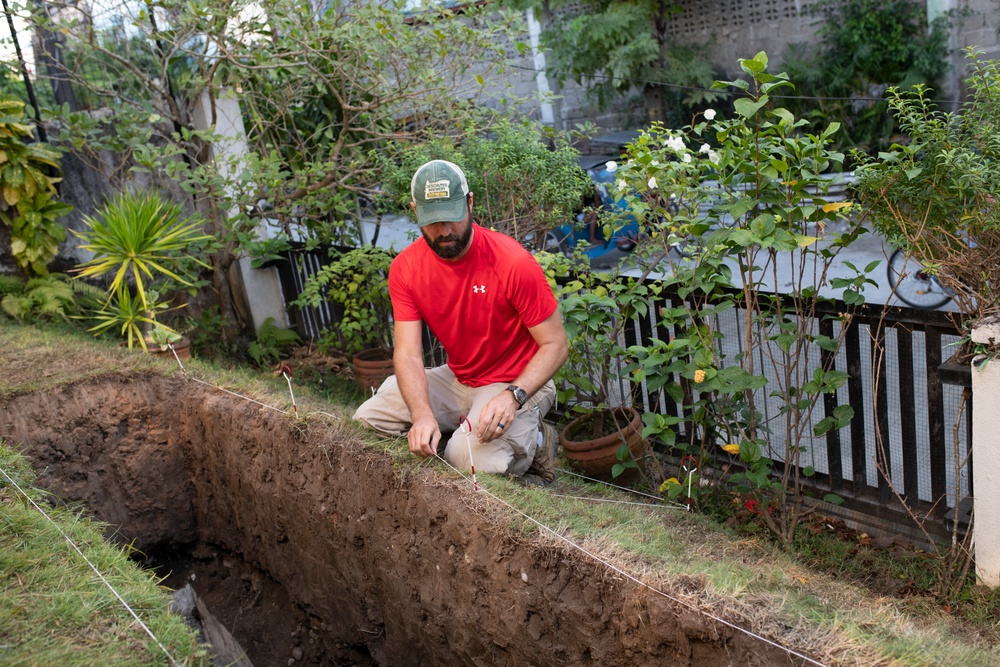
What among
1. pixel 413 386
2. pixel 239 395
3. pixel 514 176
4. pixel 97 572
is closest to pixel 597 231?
pixel 514 176

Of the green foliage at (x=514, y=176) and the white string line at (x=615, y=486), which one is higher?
the green foliage at (x=514, y=176)

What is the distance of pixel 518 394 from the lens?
376cm

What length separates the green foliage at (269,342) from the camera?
27.0 ft

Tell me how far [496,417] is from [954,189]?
2.11 metres

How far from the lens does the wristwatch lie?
12.3 ft

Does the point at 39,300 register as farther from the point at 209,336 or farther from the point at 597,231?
the point at 597,231

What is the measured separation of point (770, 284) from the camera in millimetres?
10562

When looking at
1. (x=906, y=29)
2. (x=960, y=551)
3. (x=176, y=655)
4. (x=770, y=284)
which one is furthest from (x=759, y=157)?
(x=906, y=29)

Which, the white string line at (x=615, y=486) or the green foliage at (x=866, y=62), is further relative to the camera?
the green foliage at (x=866, y=62)

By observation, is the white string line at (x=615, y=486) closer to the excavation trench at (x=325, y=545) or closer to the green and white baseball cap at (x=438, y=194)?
the excavation trench at (x=325, y=545)

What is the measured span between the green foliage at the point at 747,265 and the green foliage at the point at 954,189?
0.77 feet

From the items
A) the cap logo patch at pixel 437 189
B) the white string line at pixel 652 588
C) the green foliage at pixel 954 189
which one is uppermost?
the cap logo patch at pixel 437 189

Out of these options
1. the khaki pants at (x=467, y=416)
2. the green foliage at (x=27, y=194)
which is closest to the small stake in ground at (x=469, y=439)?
the khaki pants at (x=467, y=416)

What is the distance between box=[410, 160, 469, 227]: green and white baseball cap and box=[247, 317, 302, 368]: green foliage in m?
4.83
